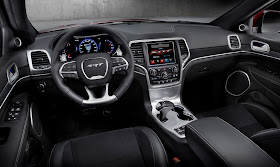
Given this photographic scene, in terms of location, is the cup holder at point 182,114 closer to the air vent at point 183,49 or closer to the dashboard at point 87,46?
the air vent at point 183,49

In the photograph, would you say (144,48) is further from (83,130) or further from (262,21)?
(262,21)

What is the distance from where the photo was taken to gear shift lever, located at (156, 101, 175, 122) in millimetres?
1879

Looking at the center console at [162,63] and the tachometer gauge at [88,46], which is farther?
the center console at [162,63]

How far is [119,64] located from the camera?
56.4 inches

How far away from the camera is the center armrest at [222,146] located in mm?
835

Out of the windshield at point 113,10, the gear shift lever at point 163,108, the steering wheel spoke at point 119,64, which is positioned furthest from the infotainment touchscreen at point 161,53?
the windshield at point 113,10

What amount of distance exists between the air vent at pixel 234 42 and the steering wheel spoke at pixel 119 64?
130 centimetres

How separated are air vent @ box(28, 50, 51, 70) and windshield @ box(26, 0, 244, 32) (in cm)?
235

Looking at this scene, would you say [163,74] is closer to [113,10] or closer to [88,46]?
[88,46]

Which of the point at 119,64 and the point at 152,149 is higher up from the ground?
the point at 119,64

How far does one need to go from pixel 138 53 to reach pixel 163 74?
30 centimetres

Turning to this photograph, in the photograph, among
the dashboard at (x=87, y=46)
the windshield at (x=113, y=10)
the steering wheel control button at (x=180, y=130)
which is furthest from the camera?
the windshield at (x=113, y=10)

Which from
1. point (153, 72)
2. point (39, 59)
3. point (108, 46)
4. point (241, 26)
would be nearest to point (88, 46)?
point (108, 46)

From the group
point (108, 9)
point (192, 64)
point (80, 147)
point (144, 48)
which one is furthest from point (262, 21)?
point (108, 9)
